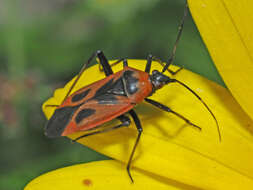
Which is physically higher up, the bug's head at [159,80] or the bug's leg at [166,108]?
the bug's head at [159,80]

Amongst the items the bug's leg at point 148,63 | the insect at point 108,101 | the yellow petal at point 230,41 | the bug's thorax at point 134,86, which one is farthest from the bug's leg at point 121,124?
the yellow petal at point 230,41

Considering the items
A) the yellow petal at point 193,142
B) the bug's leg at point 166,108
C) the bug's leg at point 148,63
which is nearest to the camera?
the yellow petal at point 193,142

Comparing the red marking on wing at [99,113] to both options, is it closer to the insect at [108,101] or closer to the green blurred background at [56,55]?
the insect at [108,101]

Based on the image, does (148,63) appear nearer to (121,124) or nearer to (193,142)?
(121,124)

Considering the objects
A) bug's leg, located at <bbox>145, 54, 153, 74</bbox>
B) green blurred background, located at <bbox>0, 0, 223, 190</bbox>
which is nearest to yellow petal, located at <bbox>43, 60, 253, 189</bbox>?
bug's leg, located at <bbox>145, 54, 153, 74</bbox>

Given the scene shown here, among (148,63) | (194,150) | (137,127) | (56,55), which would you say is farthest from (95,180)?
(56,55)

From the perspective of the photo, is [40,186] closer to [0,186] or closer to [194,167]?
[194,167]
